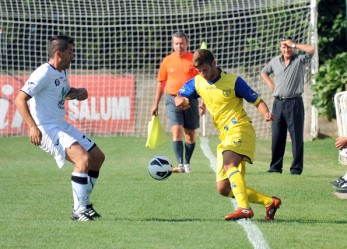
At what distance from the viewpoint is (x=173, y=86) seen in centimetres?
1494

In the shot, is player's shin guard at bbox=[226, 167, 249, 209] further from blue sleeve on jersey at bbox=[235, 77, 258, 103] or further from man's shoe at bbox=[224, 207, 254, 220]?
blue sleeve on jersey at bbox=[235, 77, 258, 103]

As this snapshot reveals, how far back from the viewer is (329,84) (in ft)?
68.1

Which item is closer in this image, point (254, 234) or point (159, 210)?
point (254, 234)

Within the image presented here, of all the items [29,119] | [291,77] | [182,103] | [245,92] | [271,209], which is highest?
[245,92]

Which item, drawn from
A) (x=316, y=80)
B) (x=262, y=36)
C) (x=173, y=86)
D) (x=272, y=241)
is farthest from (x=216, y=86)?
(x=262, y=36)

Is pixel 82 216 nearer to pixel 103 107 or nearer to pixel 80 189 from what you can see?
pixel 80 189

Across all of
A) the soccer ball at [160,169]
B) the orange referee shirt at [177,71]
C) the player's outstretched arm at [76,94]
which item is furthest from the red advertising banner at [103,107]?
the player's outstretched arm at [76,94]

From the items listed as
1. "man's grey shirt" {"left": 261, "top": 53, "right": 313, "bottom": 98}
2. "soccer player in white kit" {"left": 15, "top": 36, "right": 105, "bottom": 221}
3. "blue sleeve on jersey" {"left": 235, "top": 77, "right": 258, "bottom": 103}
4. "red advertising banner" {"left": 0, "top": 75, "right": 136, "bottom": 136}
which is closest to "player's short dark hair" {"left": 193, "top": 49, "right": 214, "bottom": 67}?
"blue sleeve on jersey" {"left": 235, "top": 77, "right": 258, "bottom": 103}

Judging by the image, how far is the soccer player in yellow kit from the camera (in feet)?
31.2

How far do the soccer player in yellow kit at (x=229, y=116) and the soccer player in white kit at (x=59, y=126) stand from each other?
111cm

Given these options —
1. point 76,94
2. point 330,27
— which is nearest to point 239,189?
point 76,94

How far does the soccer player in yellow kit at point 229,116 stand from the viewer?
9.51 m

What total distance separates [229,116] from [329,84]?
37.3 ft

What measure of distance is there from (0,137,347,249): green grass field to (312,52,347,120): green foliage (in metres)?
3.99
